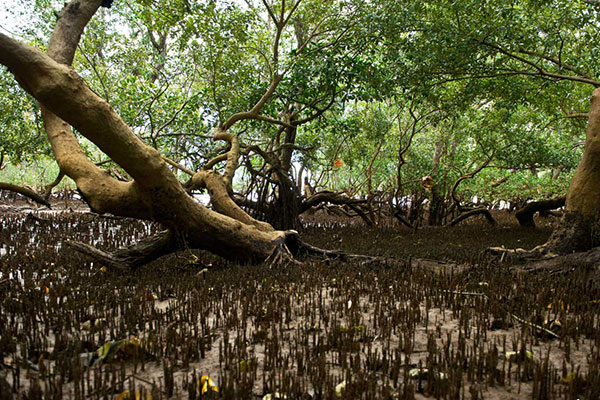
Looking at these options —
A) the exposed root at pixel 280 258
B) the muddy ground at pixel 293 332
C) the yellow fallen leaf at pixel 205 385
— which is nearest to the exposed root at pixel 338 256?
the muddy ground at pixel 293 332

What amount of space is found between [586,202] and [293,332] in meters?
4.35

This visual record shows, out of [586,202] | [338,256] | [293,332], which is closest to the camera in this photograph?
[293,332]

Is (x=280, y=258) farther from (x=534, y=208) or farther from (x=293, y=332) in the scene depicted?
(x=534, y=208)

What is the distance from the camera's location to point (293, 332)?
3.08 metres

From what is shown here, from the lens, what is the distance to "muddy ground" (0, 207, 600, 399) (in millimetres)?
2115

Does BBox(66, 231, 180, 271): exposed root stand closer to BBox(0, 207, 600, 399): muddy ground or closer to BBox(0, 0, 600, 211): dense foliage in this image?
BBox(0, 207, 600, 399): muddy ground

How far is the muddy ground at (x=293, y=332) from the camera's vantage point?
2.12 meters

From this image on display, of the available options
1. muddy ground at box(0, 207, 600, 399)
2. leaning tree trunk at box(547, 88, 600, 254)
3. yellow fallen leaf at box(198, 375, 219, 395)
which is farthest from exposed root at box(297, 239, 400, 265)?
yellow fallen leaf at box(198, 375, 219, 395)

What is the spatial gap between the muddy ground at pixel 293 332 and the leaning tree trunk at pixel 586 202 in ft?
2.80

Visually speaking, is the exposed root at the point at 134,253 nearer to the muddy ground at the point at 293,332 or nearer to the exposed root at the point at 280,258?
the muddy ground at the point at 293,332

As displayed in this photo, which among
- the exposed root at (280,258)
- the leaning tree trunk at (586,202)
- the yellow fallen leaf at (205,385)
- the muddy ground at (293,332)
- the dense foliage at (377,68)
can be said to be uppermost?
the dense foliage at (377,68)

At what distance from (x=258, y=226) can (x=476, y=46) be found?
4506 millimetres

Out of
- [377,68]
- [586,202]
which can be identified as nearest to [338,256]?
[586,202]

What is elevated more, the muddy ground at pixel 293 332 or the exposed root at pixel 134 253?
the exposed root at pixel 134 253
